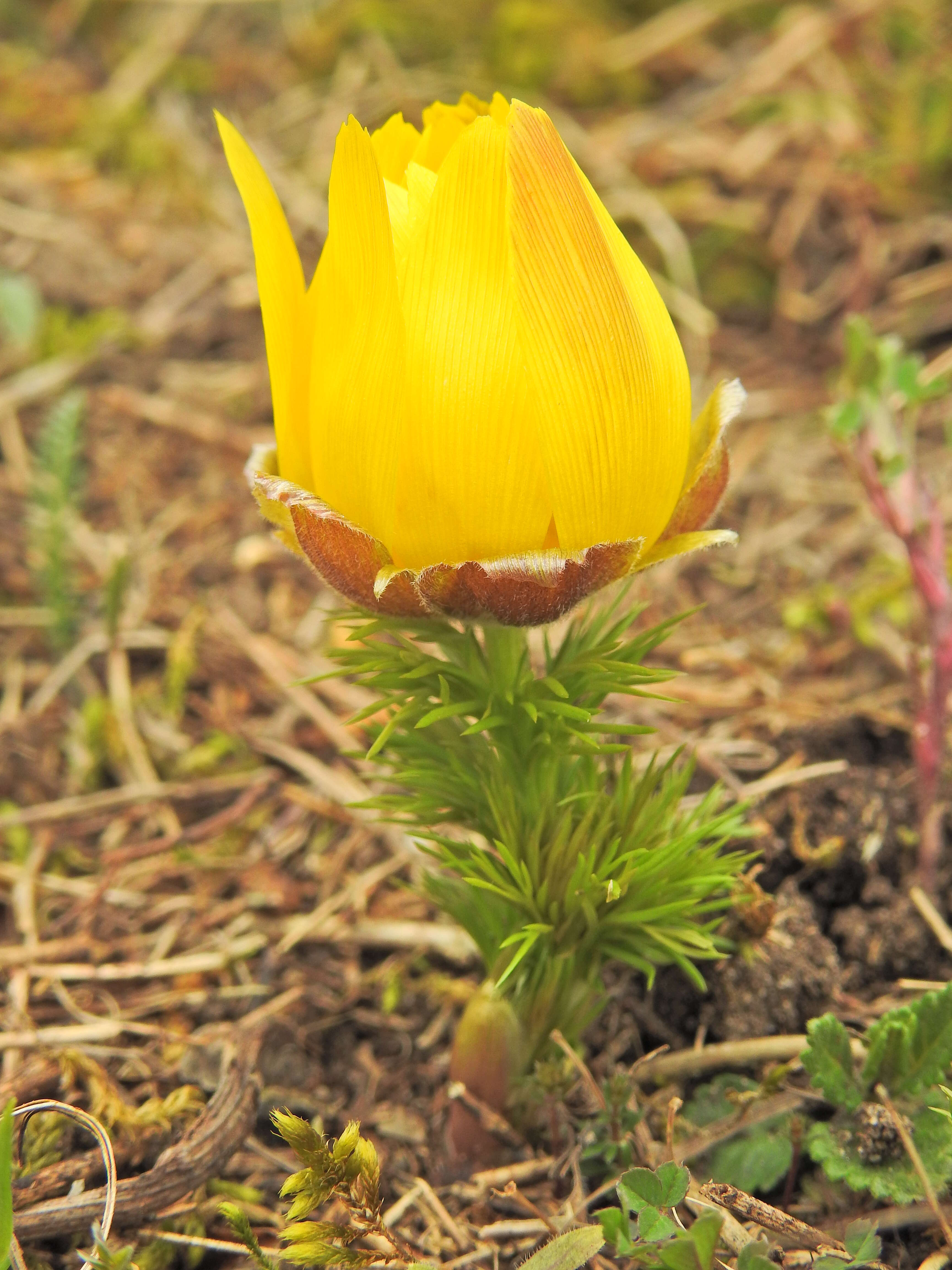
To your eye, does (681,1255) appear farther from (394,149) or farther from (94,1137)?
(394,149)

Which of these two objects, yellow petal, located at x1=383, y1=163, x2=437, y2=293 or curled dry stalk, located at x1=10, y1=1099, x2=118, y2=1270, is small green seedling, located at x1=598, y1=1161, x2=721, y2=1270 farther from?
yellow petal, located at x1=383, y1=163, x2=437, y2=293

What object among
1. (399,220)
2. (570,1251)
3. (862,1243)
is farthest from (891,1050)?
(399,220)

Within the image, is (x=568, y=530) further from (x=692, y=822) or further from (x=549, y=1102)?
(x=549, y=1102)

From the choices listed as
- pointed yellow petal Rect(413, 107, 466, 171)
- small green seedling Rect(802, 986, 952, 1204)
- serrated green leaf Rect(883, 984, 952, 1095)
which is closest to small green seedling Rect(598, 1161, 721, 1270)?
small green seedling Rect(802, 986, 952, 1204)

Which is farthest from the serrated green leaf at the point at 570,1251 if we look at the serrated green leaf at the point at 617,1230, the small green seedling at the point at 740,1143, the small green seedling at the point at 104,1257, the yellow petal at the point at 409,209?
the yellow petal at the point at 409,209

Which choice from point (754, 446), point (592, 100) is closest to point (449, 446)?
point (754, 446)
